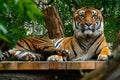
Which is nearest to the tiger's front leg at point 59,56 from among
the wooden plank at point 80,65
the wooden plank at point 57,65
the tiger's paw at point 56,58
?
the tiger's paw at point 56,58

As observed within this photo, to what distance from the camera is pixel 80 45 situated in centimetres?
599

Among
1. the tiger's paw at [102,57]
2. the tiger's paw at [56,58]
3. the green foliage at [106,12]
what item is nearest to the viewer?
the tiger's paw at [56,58]

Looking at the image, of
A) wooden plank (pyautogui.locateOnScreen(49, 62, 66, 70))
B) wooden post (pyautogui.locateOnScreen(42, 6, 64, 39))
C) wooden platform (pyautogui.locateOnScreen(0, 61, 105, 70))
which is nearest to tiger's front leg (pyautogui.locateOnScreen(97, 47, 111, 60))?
wooden platform (pyautogui.locateOnScreen(0, 61, 105, 70))

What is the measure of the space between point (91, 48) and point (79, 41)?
0.21 meters

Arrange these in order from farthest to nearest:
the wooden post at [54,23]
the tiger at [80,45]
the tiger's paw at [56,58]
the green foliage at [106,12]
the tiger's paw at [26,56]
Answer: the green foliage at [106,12], the wooden post at [54,23], the tiger at [80,45], the tiger's paw at [26,56], the tiger's paw at [56,58]

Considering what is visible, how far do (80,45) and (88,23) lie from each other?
393 millimetres

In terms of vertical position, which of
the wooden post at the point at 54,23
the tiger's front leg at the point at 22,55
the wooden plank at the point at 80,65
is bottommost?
A: the tiger's front leg at the point at 22,55

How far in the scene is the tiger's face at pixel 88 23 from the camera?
5.75m

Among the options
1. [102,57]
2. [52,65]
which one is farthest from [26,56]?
[102,57]

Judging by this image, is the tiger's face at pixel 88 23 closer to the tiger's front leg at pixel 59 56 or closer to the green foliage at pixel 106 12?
the tiger's front leg at pixel 59 56

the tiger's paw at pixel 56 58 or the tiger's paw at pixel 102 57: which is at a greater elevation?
the tiger's paw at pixel 56 58

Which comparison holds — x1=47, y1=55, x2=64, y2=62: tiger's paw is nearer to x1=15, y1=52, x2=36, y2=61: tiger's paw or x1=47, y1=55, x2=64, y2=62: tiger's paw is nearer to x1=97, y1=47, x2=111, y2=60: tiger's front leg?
x1=15, y1=52, x2=36, y2=61: tiger's paw

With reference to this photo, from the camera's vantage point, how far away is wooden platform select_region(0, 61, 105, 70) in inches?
191

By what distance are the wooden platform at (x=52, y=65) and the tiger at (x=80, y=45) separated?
50 centimetres
